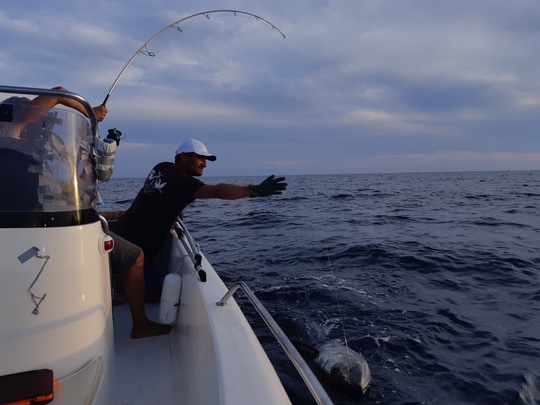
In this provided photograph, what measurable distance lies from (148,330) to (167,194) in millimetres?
1112

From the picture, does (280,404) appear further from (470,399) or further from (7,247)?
(470,399)

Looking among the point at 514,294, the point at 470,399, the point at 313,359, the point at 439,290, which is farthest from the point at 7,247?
the point at 514,294

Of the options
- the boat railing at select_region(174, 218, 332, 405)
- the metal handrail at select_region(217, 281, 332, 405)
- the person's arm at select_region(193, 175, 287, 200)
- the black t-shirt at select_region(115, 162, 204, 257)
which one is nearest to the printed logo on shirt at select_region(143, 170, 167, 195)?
the black t-shirt at select_region(115, 162, 204, 257)

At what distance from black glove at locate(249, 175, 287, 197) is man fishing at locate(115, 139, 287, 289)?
14cm

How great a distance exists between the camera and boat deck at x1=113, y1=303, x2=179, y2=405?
2373 mm

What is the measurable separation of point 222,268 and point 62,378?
5674 mm

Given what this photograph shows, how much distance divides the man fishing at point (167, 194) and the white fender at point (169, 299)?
598 mm

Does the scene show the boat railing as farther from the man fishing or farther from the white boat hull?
the white boat hull

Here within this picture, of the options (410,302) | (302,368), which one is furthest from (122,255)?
(410,302)

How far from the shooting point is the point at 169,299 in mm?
2998

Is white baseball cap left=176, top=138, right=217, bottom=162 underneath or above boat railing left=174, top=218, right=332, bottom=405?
above

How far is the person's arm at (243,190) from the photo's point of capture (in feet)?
9.46

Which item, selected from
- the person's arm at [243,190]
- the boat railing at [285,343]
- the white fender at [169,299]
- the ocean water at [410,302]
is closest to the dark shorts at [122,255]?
the white fender at [169,299]

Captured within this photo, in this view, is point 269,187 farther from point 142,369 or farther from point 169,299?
point 142,369
